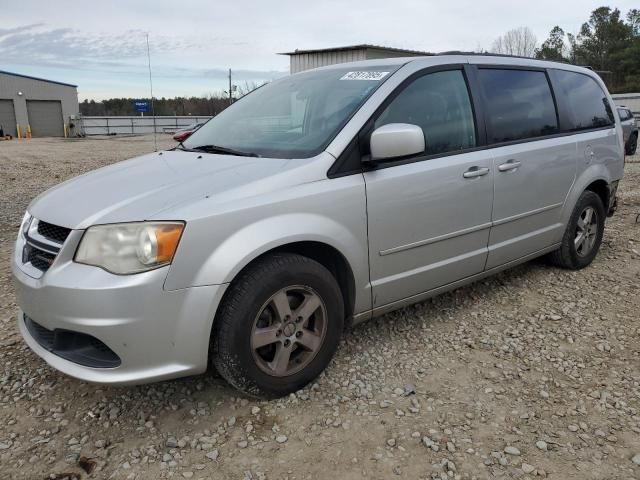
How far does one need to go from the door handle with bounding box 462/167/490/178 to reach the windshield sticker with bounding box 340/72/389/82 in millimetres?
781

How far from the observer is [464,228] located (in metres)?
3.34

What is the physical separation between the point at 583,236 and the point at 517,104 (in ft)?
4.96

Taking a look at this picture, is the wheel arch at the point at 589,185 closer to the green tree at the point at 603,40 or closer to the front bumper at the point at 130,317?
the front bumper at the point at 130,317

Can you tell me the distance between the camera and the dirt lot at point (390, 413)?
7.44 feet

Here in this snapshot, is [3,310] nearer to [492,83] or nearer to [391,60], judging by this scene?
[391,60]

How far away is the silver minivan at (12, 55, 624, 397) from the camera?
2.25 m

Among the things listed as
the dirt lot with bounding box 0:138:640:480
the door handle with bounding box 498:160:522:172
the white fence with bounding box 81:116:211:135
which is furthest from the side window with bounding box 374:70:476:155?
the white fence with bounding box 81:116:211:135

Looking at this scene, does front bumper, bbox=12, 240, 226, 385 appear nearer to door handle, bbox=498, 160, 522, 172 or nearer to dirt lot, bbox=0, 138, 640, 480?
dirt lot, bbox=0, 138, 640, 480

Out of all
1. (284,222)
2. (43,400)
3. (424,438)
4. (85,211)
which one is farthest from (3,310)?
(424,438)

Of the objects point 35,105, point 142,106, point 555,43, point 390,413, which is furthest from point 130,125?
point 390,413

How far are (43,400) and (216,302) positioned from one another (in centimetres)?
120

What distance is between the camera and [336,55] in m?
20.6

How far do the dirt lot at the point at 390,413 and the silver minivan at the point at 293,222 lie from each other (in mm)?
278

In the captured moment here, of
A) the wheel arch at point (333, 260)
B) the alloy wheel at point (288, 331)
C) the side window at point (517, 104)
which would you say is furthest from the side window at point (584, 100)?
the alloy wheel at point (288, 331)
